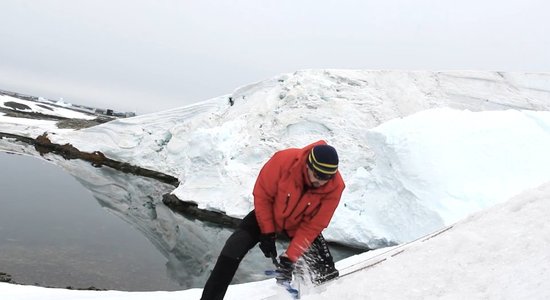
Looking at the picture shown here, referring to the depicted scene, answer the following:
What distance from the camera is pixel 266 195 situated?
2844 millimetres

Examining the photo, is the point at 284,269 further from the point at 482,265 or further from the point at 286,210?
the point at 482,265

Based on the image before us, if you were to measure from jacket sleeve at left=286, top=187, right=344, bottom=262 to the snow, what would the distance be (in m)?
0.34

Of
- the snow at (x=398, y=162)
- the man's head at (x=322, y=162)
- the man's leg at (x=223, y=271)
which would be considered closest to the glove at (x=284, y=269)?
the snow at (x=398, y=162)

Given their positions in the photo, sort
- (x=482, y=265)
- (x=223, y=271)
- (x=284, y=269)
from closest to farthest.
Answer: (x=482, y=265) → (x=223, y=271) → (x=284, y=269)

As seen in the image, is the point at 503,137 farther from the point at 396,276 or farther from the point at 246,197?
the point at 396,276

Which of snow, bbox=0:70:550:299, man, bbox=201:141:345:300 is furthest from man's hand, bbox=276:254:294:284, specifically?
snow, bbox=0:70:550:299

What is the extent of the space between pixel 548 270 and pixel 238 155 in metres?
14.3

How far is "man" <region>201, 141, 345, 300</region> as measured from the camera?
272 centimetres

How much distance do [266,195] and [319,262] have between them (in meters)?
0.82

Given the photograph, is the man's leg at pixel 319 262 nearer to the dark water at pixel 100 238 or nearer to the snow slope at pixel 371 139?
the dark water at pixel 100 238

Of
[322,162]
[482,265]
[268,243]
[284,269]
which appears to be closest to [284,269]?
[284,269]

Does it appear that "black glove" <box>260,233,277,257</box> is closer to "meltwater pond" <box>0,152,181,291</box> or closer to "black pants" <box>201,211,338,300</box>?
"black pants" <box>201,211,338,300</box>

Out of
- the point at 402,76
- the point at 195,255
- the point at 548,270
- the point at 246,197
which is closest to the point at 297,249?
the point at 548,270

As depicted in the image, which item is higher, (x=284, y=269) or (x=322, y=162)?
(x=322, y=162)
